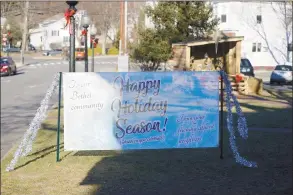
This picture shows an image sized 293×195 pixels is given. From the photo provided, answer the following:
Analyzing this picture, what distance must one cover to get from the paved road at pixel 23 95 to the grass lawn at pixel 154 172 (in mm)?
2982

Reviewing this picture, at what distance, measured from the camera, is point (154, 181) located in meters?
7.76

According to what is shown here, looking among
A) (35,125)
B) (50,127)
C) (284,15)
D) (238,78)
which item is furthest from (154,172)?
(238,78)

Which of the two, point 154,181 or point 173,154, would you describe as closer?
point 154,181

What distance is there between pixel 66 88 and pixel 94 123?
0.72 m

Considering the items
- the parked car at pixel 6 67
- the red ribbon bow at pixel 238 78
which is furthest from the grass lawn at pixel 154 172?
the parked car at pixel 6 67

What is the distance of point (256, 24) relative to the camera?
1838cm

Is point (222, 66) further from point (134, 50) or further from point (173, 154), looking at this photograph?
point (173, 154)

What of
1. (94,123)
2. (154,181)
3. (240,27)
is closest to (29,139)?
(94,123)

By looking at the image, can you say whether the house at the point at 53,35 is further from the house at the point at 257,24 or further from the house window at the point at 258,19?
the house window at the point at 258,19

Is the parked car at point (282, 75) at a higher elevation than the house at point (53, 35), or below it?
below

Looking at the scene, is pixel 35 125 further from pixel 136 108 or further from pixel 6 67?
pixel 6 67

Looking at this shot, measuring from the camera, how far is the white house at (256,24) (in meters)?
18.5

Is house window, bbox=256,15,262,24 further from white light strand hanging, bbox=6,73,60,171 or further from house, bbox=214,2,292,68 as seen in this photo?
white light strand hanging, bbox=6,73,60,171

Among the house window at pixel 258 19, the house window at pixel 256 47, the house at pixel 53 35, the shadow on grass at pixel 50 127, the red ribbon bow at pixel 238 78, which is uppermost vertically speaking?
the house window at pixel 258 19
